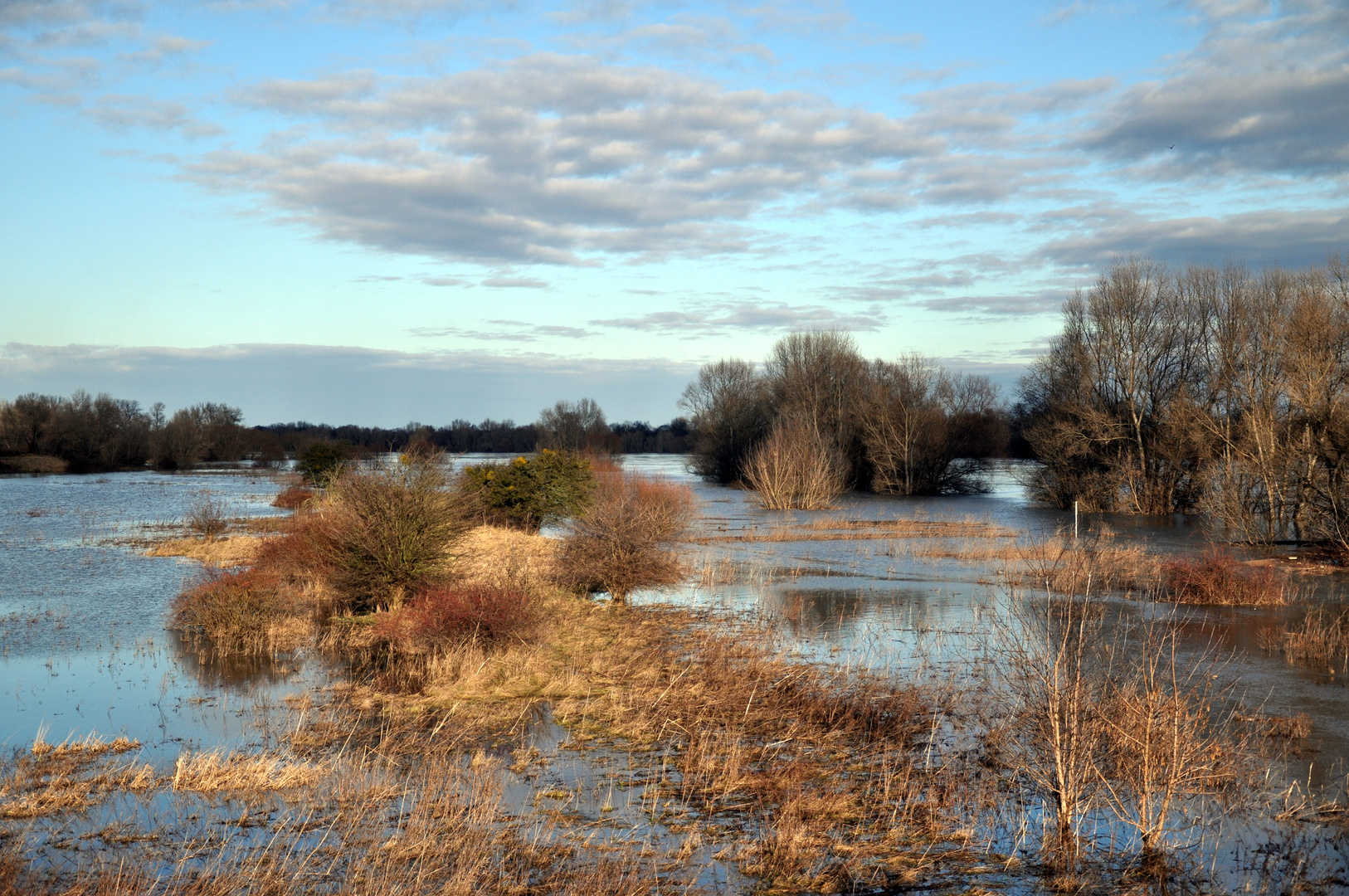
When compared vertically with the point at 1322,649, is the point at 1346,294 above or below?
above

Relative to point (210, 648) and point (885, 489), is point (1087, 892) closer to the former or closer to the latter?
point (210, 648)

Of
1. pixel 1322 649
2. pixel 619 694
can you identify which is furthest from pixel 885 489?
pixel 619 694

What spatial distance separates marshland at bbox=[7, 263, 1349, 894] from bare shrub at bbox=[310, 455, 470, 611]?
0.07 meters

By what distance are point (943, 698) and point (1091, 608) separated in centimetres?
729

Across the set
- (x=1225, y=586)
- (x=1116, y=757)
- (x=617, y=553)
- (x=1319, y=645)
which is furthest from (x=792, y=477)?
(x=1116, y=757)

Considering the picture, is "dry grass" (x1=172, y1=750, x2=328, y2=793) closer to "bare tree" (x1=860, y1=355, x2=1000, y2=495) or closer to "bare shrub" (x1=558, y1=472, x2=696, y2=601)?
"bare shrub" (x1=558, y1=472, x2=696, y2=601)

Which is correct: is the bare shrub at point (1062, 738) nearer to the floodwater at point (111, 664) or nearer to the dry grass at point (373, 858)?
the dry grass at point (373, 858)

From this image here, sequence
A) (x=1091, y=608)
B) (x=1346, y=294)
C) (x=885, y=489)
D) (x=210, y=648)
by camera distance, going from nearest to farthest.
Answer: (x=210, y=648)
(x=1091, y=608)
(x=1346, y=294)
(x=885, y=489)

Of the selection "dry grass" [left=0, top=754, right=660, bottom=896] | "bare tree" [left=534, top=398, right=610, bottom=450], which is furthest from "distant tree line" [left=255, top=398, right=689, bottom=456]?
"dry grass" [left=0, top=754, right=660, bottom=896]

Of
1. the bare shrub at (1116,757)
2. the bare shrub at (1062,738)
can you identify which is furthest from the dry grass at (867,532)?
the bare shrub at (1062,738)

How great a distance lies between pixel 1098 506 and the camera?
1804 inches

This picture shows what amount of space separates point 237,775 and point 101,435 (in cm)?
10187

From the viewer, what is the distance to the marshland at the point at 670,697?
7.02 meters

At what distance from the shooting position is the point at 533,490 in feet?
99.6
